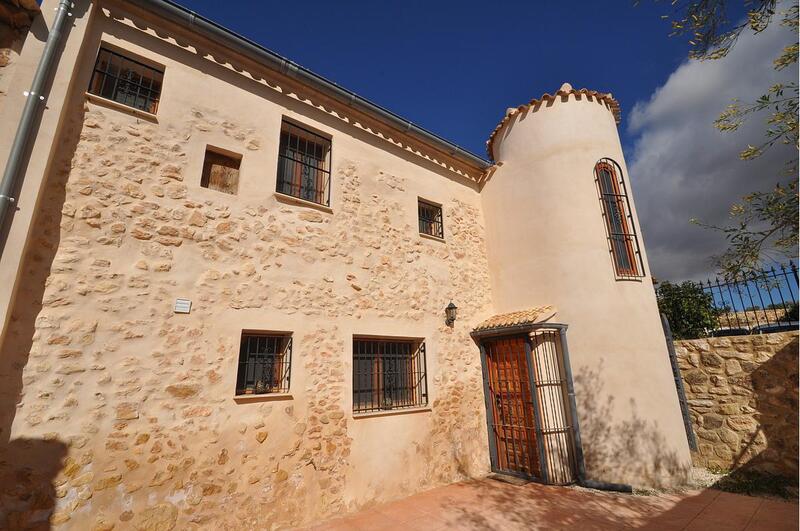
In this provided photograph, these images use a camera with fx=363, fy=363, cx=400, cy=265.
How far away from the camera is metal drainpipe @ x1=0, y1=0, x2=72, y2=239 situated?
3.55 m

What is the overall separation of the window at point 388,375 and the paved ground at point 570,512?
1430 millimetres

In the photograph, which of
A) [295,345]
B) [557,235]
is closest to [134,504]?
[295,345]

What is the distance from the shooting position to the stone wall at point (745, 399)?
5742mm

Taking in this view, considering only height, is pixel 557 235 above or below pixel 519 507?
above

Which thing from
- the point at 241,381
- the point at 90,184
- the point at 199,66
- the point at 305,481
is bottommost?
the point at 305,481

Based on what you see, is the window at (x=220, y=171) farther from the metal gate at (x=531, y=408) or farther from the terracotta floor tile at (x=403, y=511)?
the metal gate at (x=531, y=408)

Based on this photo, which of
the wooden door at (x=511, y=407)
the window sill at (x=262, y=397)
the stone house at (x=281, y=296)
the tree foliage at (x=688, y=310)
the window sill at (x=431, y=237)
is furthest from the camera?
the tree foliage at (x=688, y=310)

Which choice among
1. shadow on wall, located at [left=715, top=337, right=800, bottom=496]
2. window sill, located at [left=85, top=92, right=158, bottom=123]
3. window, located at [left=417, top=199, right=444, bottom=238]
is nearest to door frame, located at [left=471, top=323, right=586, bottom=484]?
shadow on wall, located at [left=715, top=337, right=800, bottom=496]

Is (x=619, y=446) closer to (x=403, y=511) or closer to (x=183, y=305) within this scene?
(x=403, y=511)

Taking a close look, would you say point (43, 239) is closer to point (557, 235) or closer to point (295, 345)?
point (295, 345)

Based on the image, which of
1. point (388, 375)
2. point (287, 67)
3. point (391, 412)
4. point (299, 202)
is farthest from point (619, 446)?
point (287, 67)

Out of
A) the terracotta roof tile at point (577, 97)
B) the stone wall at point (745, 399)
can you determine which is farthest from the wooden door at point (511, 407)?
the terracotta roof tile at point (577, 97)

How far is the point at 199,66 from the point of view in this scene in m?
5.33

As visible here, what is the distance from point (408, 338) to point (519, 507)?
9.71ft
